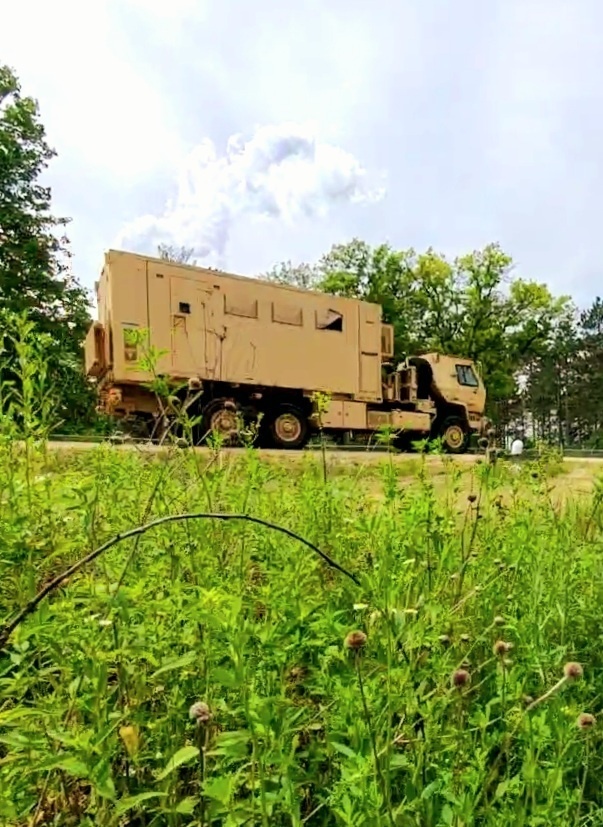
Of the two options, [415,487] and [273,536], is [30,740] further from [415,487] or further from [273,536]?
[415,487]

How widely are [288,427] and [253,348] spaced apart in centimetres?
171

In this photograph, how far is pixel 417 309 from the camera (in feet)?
110

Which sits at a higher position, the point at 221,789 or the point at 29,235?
the point at 29,235

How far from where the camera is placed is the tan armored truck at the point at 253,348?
10852mm

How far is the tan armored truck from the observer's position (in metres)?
10.9

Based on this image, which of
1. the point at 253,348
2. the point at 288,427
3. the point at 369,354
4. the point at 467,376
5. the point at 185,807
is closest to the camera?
the point at 185,807

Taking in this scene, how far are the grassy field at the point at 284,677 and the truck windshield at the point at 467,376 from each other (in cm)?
1552

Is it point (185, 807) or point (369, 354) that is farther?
point (369, 354)

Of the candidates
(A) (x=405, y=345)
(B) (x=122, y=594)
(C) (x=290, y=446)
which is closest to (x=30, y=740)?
(B) (x=122, y=594)

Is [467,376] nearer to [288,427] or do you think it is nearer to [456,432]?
[456,432]

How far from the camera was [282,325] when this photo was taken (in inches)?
504

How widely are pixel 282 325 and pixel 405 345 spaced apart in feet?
65.4

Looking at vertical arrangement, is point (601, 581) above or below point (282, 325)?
below

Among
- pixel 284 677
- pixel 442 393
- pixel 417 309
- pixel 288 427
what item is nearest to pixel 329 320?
pixel 288 427
